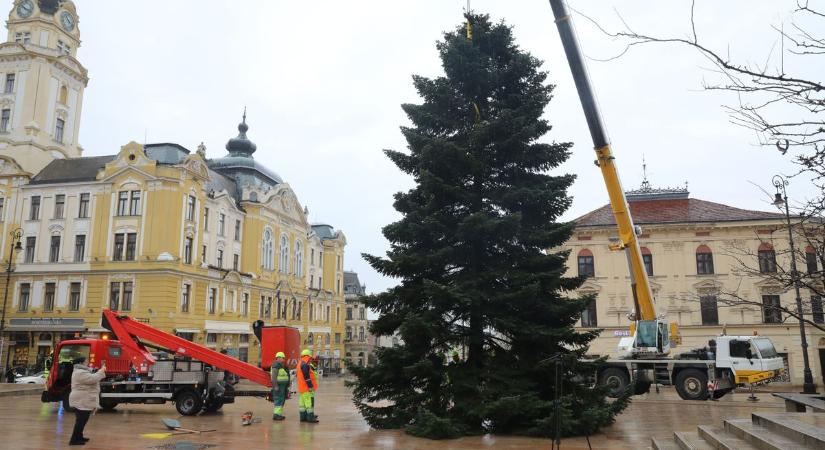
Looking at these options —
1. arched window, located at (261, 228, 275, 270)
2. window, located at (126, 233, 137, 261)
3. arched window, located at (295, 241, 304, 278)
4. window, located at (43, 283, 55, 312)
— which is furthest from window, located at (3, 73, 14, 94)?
arched window, located at (295, 241, 304, 278)

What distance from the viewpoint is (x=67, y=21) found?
163 feet

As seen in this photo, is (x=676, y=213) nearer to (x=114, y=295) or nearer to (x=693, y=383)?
(x=693, y=383)

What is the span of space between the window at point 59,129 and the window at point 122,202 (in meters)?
12.0

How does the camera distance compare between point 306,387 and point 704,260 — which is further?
point 704,260

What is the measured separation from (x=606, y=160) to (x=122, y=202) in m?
34.0

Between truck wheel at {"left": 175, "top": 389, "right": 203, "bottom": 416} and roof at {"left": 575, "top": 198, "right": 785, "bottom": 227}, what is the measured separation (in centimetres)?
2599

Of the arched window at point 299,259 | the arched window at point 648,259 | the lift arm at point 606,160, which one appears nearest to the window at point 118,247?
the arched window at point 299,259

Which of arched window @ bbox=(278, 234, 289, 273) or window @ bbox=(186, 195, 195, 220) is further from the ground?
window @ bbox=(186, 195, 195, 220)

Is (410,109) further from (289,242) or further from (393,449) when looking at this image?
(289,242)

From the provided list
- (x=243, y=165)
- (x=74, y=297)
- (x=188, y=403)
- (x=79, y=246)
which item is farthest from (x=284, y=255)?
(x=188, y=403)

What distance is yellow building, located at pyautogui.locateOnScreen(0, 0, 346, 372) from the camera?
39.2 m

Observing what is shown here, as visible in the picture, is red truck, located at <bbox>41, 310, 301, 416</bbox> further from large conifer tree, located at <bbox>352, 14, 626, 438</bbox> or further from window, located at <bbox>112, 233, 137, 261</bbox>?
window, located at <bbox>112, 233, 137, 261</bbox>

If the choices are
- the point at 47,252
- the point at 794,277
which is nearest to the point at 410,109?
the point at 794,277

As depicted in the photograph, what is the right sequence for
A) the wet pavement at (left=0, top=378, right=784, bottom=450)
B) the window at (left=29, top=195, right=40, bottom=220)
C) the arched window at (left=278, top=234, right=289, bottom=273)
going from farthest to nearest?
the arched window at (left=278, top=234, right=289, bottom=273) < the window at (left=29, top=195, right=40, bottom=220) < the wet pavement at (left=0, top=378, right=784, bottom=450)
